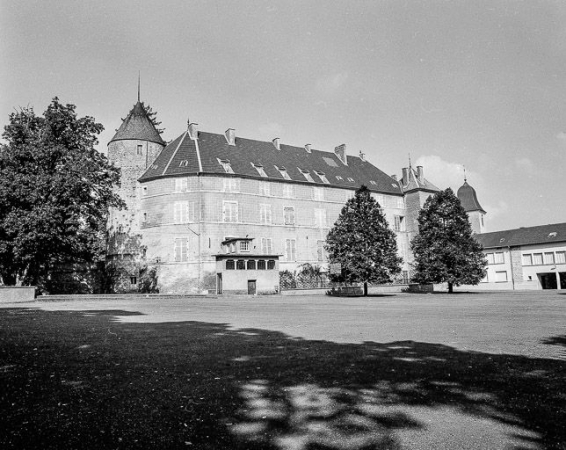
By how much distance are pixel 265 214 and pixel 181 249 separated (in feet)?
33.1

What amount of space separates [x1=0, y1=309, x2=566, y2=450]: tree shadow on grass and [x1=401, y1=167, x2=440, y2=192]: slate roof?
180 feet

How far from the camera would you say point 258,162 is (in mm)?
51438

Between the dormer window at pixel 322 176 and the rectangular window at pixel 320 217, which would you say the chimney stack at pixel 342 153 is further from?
the rectangular window at pixel 320 217

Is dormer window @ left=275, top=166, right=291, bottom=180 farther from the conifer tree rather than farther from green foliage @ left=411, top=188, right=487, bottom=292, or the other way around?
green foliage @ left=411, top=188, right=487, bottom=292

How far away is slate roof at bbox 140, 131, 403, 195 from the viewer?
47.1 m

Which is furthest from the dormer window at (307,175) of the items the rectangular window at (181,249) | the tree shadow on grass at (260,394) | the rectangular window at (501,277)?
the tree shadow on grass at (260,394)

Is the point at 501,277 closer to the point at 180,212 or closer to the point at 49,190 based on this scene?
the point at 180,212

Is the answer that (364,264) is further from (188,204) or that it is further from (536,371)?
(536,371)

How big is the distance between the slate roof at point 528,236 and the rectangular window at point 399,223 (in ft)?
45.2

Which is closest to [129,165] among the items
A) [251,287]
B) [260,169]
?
[260,169]

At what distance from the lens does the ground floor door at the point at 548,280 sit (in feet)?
183

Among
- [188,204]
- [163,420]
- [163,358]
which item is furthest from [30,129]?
[163,420]

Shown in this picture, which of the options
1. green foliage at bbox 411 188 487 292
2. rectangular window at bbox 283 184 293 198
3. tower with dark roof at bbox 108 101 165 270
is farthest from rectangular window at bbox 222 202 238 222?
green foliage at bbox 411 188 487 292

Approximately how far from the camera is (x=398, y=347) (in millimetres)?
8156
